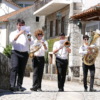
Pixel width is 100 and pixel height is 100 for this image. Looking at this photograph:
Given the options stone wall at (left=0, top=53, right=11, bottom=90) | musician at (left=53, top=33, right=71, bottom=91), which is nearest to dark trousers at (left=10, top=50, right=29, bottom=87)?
stone wall at (left=0, top=53, right=11, bottom=90)

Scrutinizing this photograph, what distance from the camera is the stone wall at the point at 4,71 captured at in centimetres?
836

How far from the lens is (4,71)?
8617 millimetres

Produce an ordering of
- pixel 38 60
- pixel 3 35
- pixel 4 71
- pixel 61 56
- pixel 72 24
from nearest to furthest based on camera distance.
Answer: pixel 4 71, pixel 38 60, pixel 61 56, pixel 72 24, pixel 3 35

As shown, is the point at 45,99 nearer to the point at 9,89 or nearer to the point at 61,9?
the point at 9,89

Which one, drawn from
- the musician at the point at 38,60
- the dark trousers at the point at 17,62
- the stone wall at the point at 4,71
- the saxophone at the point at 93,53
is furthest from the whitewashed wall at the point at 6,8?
the dark trousers at the point at 17,62

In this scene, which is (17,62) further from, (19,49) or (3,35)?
(3,35)

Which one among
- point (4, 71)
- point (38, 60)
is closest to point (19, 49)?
point (4, 71)

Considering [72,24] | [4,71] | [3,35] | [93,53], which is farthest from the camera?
[3,35]

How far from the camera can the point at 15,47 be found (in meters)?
8.24

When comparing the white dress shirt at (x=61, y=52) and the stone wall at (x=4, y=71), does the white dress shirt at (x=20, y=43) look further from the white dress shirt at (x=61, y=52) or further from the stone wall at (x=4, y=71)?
the white dress shirt at (x=61, y=52)

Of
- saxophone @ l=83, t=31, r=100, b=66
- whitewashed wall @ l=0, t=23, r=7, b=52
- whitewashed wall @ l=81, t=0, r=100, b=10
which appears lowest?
saxophone @ l=83, t=31, r=100, b=66

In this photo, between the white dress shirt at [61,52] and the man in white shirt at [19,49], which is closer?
the man in white shirt at [19,49]

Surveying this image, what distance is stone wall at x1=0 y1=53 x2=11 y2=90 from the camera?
27.4 ft

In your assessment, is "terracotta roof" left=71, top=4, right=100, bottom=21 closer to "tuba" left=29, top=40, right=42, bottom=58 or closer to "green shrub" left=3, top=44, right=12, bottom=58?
"tuba" left=29, top=40, right=42, bottom=58
